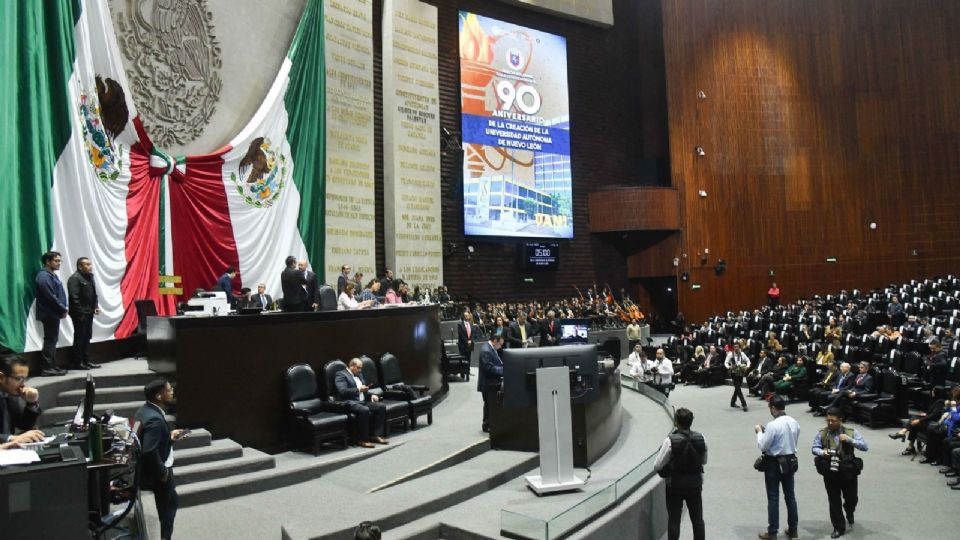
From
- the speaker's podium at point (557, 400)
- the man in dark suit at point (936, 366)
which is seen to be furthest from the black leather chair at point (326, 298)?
the man in dark suit at point (936, 366)

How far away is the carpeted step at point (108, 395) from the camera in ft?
21.1

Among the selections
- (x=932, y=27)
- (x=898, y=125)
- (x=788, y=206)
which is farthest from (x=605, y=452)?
(x=932, y=27)

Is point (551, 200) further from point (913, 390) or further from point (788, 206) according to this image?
point (913, 390)

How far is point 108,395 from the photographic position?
661 centimetres

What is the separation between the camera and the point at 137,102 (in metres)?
10.8

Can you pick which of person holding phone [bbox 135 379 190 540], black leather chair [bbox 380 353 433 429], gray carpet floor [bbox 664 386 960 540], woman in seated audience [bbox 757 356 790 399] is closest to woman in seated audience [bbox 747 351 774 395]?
woman in seated audience [bbox 757 356 790 399]

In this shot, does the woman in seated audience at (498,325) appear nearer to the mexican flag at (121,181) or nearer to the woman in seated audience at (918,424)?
the mexican flag at (121,181)

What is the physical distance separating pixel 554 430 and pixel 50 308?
530cm

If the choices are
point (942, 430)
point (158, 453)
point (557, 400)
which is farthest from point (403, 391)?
point (942, 430)

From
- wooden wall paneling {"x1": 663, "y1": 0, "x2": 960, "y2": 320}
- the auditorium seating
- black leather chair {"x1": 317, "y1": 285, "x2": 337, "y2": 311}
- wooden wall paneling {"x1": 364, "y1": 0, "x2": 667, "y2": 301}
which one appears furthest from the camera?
wooden wall paneling {"x1": 663, "y1": 0, "x2": 960, "y2": 320}

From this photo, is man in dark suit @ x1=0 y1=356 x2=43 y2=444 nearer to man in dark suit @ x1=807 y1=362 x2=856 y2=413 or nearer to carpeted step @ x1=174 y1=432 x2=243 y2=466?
carpeted step @ x1=174 y1=432 x2=243 y2=466

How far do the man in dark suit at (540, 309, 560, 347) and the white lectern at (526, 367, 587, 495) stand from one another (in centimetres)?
843

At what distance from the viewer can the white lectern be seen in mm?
5535

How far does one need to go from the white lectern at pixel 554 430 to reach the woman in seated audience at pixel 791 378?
7.94 m
